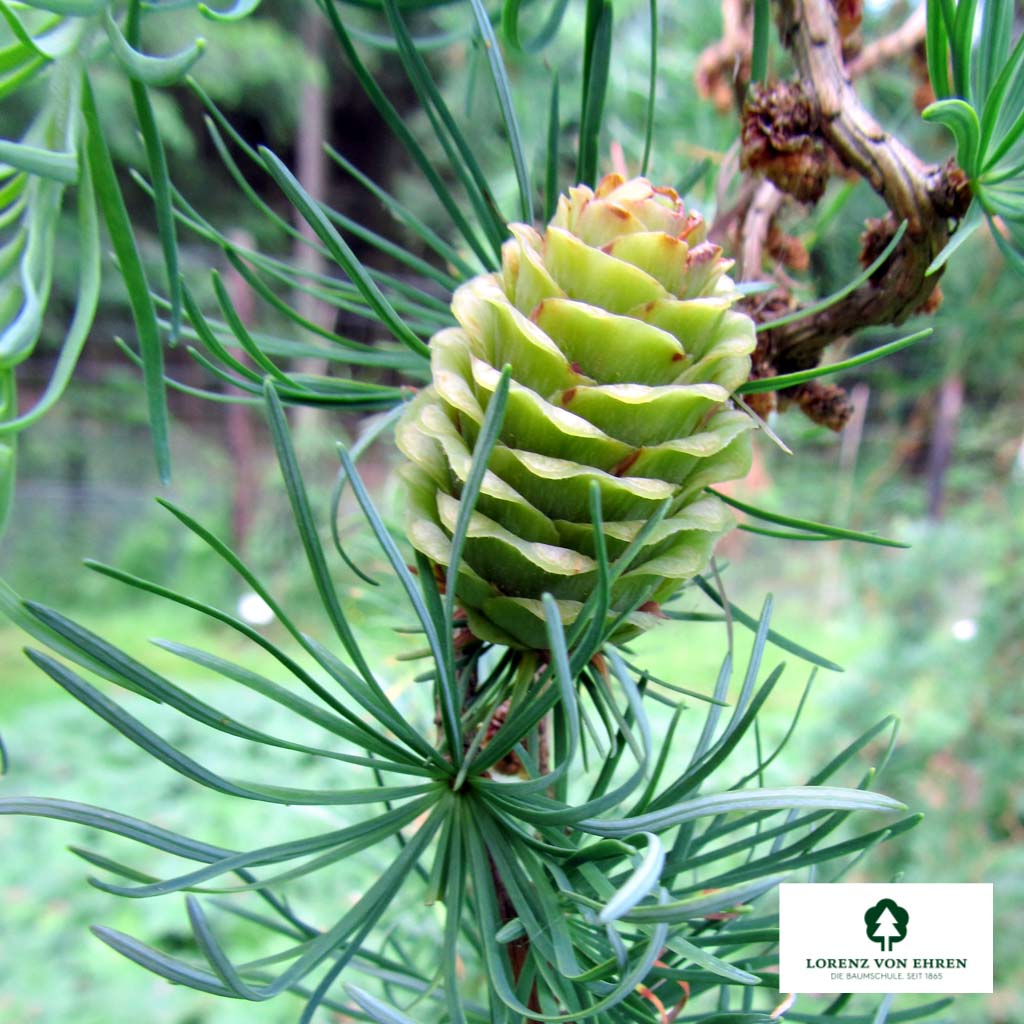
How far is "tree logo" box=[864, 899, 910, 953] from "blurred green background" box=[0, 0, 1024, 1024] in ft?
0.32

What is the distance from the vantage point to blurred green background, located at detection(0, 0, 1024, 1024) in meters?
0.57

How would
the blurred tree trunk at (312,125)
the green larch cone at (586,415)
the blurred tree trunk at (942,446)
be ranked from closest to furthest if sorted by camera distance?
the green larch cone at (586,415), the blurred tree trunk at (942,446), the blurred tree trunk at (312,125)

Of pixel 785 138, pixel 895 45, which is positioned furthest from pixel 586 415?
pixel 895 45

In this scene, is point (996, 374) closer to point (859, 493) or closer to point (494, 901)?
point (859, 493)

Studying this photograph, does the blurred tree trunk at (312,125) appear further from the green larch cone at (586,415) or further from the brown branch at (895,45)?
the green larch cone at (586,415)

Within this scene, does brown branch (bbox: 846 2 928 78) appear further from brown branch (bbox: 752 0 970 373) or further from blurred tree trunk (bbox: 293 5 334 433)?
blurred tree trunk (bbox: 293 5 334 433)

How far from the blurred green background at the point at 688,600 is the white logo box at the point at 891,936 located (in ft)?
0.32

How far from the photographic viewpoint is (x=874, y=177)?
0.18 metres

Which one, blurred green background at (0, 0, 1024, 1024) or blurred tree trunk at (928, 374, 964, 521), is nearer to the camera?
blurred green background at (0, 0, 1024, 1024)

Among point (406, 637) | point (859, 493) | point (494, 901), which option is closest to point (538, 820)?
point (494, 901)

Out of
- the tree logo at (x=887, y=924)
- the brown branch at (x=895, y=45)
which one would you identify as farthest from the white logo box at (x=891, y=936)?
the brown branch at (x=895, y=45)

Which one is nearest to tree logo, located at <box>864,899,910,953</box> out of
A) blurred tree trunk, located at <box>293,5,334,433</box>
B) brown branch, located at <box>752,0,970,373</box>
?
brown branch, located at <box>752,0,970,373</box>

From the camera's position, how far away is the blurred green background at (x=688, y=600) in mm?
571

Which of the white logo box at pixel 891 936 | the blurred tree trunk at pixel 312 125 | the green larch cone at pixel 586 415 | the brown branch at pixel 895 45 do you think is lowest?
the white logo box at pixel 891 936
